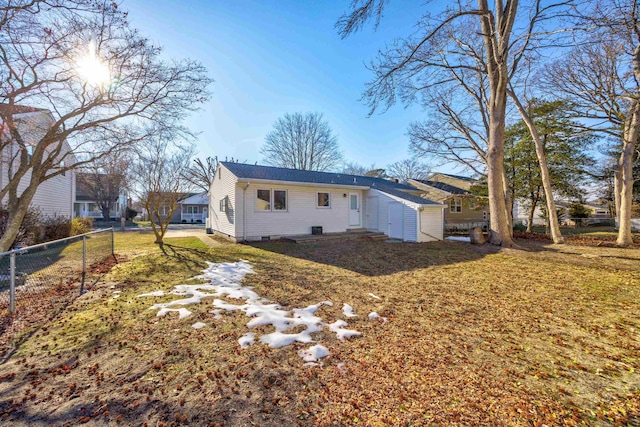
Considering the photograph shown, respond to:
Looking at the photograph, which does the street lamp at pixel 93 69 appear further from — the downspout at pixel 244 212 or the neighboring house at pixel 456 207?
the neighboring house at pixel 456 207

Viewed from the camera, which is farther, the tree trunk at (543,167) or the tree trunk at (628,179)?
the tree trunk at (543,167)

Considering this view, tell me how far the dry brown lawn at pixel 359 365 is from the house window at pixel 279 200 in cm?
723

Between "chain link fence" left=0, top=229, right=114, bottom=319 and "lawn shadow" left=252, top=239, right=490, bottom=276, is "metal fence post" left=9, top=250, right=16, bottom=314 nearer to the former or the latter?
"chain link fence" left=0, top=229, right=114, bottom=319

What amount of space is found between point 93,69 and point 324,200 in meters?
9.50

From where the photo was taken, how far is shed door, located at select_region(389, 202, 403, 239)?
42.3 feet

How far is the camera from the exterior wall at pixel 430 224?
40.7ft

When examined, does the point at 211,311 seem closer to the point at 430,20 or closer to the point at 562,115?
the point at 430,20

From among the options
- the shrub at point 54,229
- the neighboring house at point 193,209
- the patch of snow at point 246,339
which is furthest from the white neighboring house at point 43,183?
the neighboring house at point 193,209

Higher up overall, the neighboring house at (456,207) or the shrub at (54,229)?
the neighboring house at (456,207)

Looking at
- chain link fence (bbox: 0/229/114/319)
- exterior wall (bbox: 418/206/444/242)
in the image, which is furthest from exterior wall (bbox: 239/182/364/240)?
chain link fence (bbox: 0/229/114/319)

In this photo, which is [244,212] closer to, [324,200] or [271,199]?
[271,199]

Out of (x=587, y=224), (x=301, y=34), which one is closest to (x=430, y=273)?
(x=301, y=34)

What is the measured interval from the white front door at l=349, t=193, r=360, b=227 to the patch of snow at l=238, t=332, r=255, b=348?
36.5ft

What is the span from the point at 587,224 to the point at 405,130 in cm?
2297
